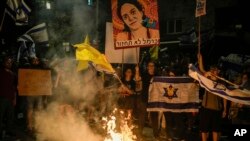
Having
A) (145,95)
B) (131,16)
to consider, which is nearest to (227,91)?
(145,95)

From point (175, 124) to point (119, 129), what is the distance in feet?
5.42

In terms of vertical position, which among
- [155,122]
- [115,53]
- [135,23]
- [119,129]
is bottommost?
[119,129]

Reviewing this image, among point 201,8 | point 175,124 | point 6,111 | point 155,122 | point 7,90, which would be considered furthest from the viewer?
point 175,124

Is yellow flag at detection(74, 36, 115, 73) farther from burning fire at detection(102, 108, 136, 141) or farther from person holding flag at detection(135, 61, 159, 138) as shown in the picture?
burning fire at detection(102, 108, 136, 141)

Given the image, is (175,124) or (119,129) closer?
(119,129)

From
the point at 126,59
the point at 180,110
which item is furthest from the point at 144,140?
the point at 126,59

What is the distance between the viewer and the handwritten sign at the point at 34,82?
433 inches

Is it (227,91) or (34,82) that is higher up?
(34,82)

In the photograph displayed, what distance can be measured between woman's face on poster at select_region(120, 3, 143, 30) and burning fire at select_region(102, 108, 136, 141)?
2.45 metres

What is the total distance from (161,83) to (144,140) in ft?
5.19

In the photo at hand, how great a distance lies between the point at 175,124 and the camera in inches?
423

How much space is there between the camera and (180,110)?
10352 millimetres

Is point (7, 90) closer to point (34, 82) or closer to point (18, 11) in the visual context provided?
point (34, 82)

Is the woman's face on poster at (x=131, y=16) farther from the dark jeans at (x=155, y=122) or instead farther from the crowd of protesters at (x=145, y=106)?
the dark jeans at (x=155, y=122)
